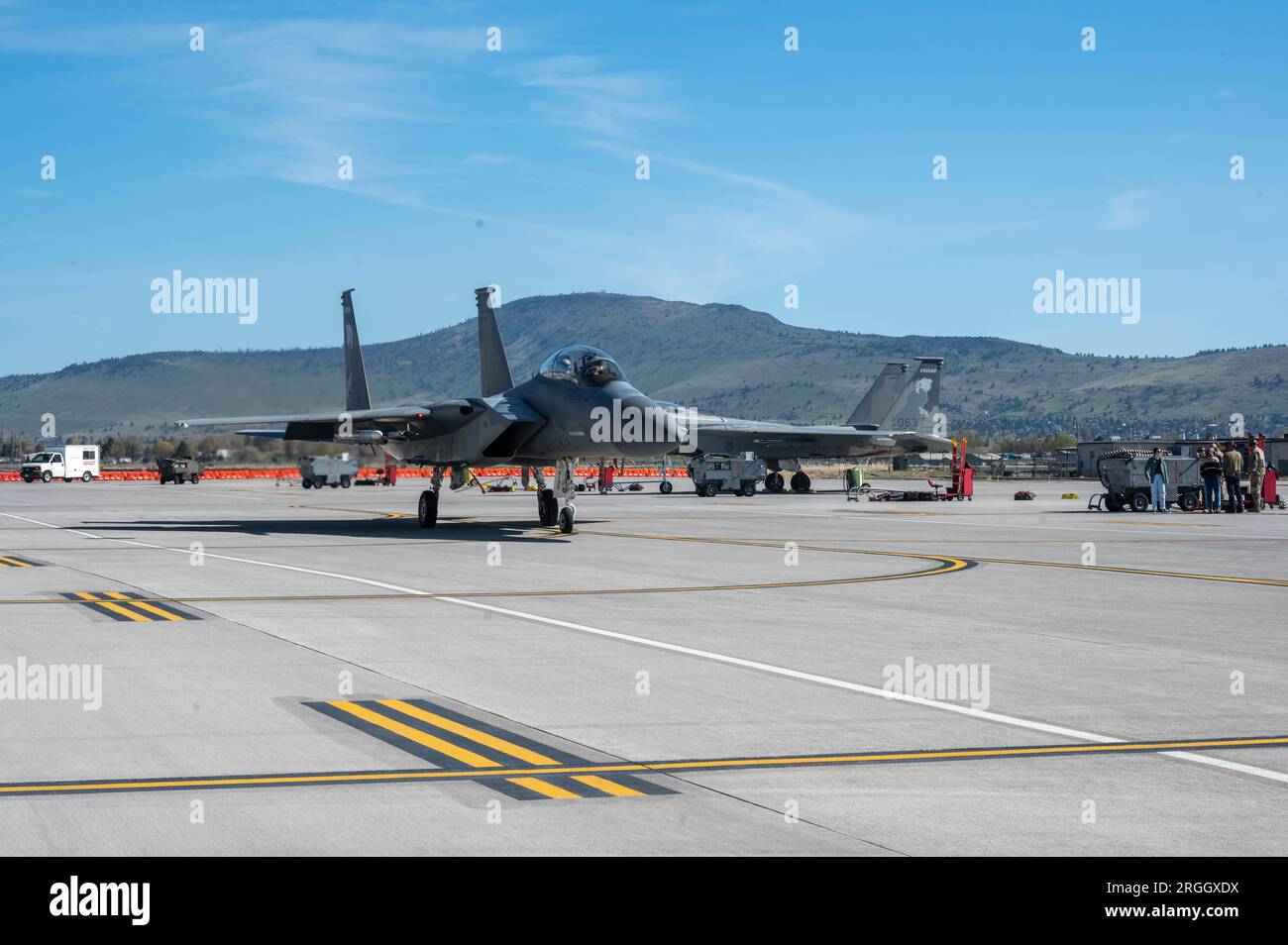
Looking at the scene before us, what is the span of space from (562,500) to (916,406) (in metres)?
41.1

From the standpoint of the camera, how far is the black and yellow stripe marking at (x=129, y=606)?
14.5 meters

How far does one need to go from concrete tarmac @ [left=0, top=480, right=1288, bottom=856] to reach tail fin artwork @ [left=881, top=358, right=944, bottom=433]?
46112mm

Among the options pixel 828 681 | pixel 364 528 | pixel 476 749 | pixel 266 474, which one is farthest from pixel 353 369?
pixel 266 474

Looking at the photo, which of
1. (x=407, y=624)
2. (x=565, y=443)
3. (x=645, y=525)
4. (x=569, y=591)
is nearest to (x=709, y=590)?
(x=569, y=591)

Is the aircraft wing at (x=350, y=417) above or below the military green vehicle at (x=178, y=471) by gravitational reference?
above

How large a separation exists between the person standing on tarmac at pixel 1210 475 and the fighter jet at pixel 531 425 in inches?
686

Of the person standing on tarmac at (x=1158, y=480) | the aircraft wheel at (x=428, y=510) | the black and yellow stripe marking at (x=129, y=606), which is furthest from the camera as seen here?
the person standing on tarmac at (x=1158, y=480)

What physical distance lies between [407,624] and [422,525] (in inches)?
733

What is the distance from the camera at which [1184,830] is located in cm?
607

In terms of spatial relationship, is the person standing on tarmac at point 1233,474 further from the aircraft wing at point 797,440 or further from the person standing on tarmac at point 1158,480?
the aircraft wing at point 797,440

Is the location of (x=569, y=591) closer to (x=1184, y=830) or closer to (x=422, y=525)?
(x=1184, y=830)

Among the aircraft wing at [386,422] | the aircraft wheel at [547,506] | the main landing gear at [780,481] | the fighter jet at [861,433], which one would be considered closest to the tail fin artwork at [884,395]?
the fighter jet at [861,433]

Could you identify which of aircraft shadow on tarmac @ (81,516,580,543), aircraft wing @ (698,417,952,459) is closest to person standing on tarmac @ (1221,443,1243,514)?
aircraft shadow on tarmac @ (81,516,580,543)

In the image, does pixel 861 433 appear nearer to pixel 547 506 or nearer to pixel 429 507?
pixel 547 506
